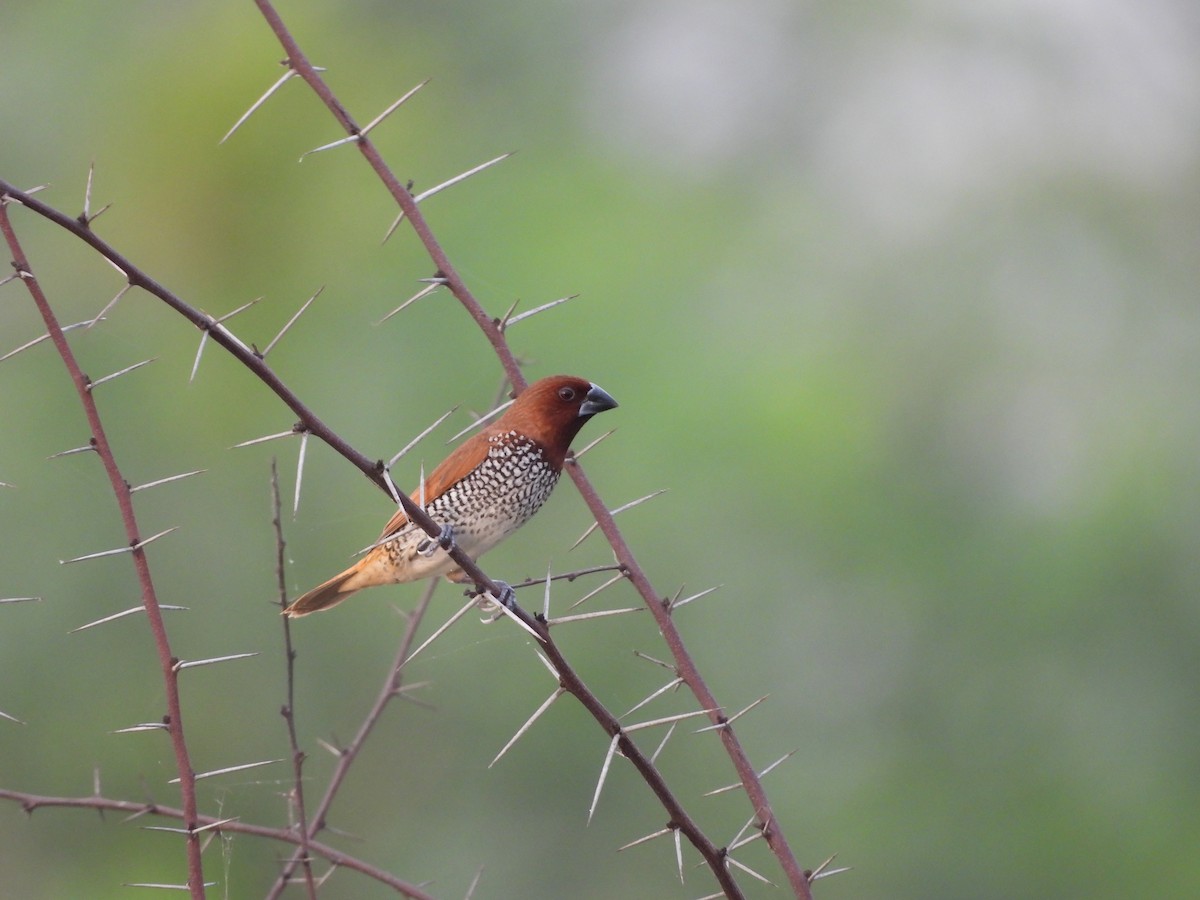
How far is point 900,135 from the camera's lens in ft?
35.3

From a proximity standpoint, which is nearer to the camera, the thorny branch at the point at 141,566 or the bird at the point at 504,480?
the thorny branch at the point at 141,566

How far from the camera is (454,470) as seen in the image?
12.7ft

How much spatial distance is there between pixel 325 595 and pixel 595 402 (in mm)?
991

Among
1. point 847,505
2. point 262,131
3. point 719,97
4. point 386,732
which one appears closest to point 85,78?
point 262,131

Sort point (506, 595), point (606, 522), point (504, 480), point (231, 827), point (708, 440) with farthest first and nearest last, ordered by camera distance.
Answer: point (708, 440), point (504, 480), point (506, 595), point (606, 522), point (231, 827)

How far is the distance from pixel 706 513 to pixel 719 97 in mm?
4343

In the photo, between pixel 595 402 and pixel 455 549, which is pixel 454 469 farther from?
pixel 455 549

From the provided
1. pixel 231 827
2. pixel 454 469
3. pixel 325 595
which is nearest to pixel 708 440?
pixel 454 469

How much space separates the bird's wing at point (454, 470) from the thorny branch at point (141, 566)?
1.51 metres

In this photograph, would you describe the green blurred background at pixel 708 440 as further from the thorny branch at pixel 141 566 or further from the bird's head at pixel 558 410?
the thorny branch at pixel 141 566

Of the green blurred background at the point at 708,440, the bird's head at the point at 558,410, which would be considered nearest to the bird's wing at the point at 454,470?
the bird's head at the point at 558,410

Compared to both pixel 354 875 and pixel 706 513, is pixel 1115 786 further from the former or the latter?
pixel 354 875

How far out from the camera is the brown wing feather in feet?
12.5

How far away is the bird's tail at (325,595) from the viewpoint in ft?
12.4
